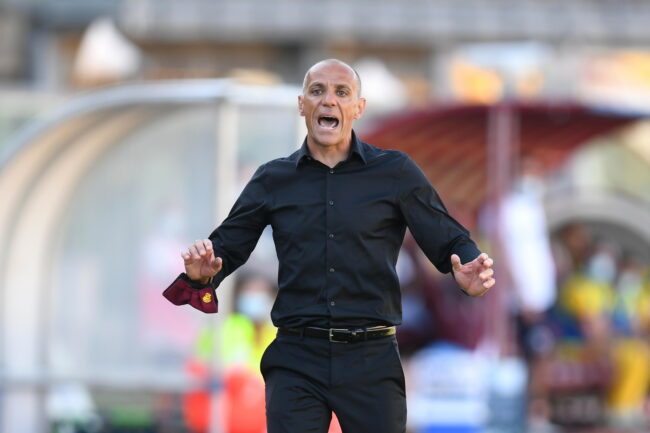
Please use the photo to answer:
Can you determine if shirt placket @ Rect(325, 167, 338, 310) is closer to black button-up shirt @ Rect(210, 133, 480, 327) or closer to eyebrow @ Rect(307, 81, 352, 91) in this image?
black button-up shirt @ Rect(210, 133, 480, 327)

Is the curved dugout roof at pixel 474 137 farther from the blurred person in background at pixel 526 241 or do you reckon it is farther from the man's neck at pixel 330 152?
the man's neck at pixel 330 152

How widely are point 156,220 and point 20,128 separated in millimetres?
4682

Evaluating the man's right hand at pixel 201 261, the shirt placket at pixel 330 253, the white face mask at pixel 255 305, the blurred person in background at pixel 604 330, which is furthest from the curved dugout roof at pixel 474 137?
the man's right hand at pixel 201 261

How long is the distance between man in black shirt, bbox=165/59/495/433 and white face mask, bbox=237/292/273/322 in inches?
A: 211

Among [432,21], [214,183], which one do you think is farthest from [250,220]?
[432,21]

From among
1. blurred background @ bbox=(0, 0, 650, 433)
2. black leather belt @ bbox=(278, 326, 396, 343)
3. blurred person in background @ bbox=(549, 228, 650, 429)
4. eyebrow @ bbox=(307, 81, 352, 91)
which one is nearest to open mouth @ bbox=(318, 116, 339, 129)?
eyebrow @ bbox=(307, 81, 352, 91)

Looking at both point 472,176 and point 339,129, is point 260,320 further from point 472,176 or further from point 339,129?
point 339,129

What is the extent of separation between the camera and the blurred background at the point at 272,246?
954 cm

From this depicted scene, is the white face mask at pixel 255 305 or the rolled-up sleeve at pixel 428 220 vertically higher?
the white face mask at pixel 255 305

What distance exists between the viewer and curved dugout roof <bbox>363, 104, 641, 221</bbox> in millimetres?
11570

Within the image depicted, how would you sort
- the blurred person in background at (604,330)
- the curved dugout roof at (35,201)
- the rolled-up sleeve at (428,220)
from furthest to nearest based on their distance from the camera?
1. the blurred person in background at (604,330)
2. the curved dugout roof at (35,201)
3. the rolled-up sleeve at (428,220)

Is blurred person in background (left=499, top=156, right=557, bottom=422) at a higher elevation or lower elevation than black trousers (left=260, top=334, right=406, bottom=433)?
higher

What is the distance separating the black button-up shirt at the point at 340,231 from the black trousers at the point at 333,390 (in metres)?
0.10

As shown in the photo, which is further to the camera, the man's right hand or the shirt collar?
the shirt collar
